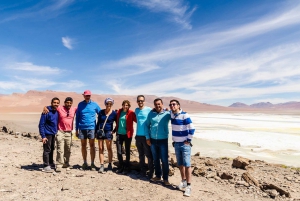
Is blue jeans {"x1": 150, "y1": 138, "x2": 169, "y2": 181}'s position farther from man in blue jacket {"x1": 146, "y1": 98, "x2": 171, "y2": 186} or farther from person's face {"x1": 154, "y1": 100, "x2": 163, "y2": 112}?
person's face {"x1": 154, "y1": 100, "x2": 163, "y2": 112}

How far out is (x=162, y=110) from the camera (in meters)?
5.51

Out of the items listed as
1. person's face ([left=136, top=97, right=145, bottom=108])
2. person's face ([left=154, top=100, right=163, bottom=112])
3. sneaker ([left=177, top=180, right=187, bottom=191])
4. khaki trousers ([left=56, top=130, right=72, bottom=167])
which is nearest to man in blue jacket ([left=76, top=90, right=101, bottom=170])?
khaki trousers ([left=56, top=130, right=72, bottom=167])

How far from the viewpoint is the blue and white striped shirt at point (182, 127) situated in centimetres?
498

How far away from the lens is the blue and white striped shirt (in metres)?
4.98

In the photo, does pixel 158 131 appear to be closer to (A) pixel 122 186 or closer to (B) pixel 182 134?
(B) pixel 182 134

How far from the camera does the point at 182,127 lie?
16.5ft

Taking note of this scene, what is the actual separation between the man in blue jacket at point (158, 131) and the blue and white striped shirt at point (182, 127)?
40 centimetres

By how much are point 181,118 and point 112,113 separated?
203cm

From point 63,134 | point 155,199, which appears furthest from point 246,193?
point 63,134

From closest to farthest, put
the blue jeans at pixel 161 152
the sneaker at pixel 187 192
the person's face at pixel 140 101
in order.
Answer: the sneaker at pixel 187 192 → the blue jeans at pixel 161 152 → the person's face at pixel 140 101

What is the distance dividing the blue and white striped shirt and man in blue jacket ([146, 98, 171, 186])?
40 cm

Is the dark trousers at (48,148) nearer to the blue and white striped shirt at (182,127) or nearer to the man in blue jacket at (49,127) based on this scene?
the man in blue jacket at (49,127)

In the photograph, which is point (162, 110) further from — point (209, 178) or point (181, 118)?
point (209, 178)

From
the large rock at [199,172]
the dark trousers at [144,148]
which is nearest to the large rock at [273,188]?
the large rock at [199,172]
